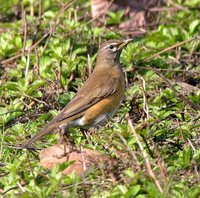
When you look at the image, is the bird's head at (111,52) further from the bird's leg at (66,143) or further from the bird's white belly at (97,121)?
the bird's leg at (66,143)

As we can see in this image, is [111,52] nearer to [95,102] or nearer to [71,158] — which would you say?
[95,102]

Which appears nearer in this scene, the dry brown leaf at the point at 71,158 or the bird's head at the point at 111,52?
the dry brown leaf at the point at 71,158

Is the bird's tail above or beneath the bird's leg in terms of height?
beneath

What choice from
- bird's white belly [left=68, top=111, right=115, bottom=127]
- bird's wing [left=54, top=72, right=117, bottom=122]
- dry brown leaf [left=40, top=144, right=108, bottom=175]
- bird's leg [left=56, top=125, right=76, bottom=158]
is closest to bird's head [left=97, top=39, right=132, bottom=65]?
bird's wing [left=54, top=72, right=117, bottom=122]

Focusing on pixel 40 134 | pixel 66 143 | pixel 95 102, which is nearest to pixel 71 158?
pixel 66 143

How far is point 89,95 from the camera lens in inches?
347

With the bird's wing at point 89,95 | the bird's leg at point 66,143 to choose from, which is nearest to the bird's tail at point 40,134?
the bird's wing at point 89,95

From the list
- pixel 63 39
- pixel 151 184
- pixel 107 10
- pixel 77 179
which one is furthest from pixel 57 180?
pixel 107 10

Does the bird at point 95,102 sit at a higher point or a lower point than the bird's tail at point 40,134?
lower

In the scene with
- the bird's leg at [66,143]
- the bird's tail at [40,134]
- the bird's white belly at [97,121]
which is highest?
the bird's leg at [66,143]

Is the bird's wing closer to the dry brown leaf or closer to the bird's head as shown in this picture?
the bird's head

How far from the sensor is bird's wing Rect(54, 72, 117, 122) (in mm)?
8555

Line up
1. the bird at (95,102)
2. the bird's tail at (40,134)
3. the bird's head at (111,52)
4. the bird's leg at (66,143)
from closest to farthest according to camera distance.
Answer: the bird's leg at (66,143) → the bird's tail at (40,134) → the bird at (95,102) → the bird's head at (111,52)

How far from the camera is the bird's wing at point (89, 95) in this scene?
28.1 ft
